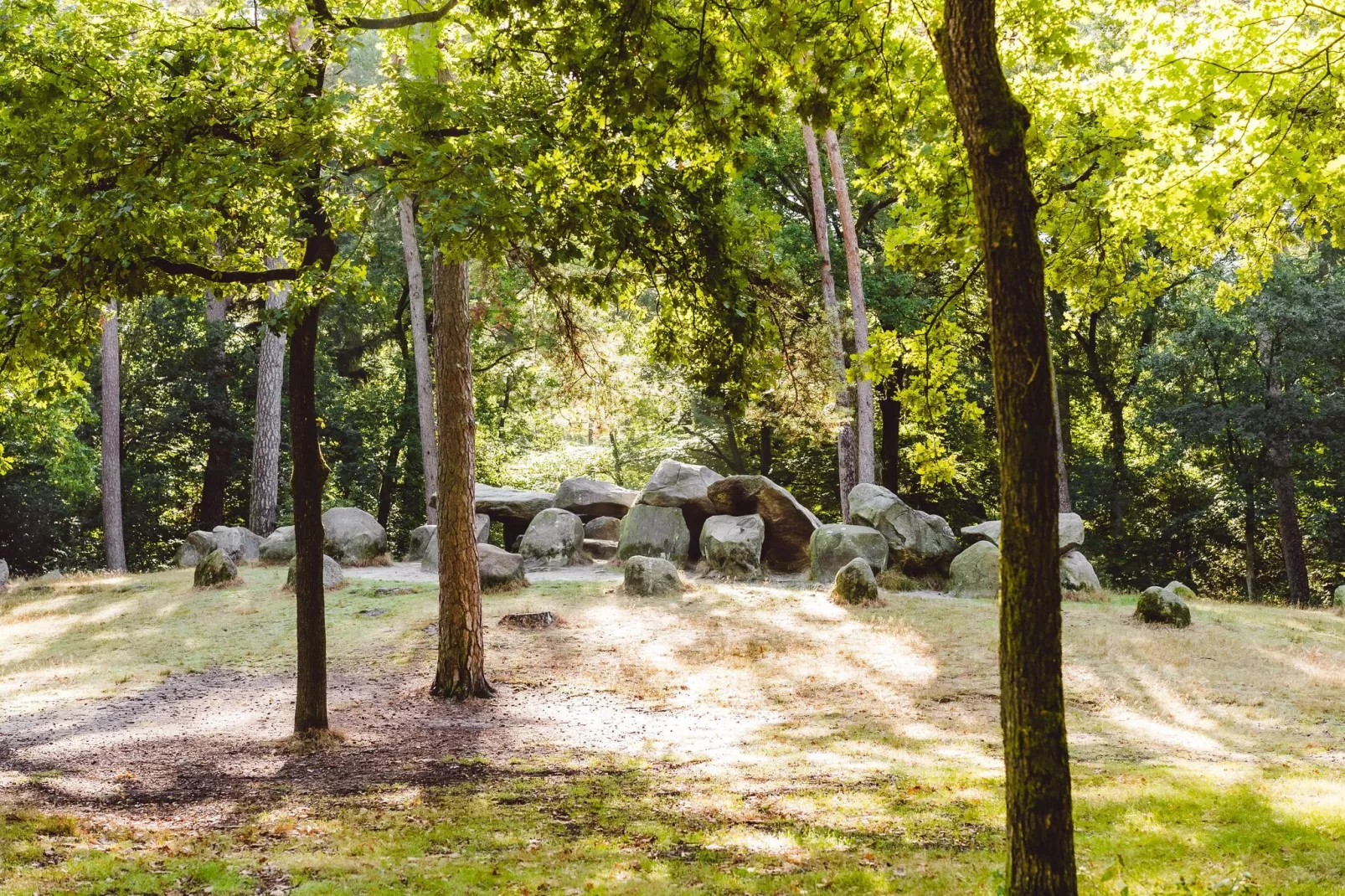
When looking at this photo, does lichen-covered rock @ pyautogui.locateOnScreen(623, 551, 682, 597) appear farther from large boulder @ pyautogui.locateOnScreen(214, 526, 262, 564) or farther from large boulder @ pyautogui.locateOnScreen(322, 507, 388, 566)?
large boulder @ pyautogui.locateOnScreen(214, 526, 262, 564)

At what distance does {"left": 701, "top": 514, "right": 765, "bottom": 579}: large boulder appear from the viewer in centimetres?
1897

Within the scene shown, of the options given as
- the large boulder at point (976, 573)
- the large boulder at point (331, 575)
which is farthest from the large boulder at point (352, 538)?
the large boulder at point (976, 573)

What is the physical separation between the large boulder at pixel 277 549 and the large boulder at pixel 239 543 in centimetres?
41

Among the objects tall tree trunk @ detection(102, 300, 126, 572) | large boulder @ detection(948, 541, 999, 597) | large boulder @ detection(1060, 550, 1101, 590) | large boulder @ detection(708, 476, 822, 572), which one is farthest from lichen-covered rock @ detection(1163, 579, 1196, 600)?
tall tree trunk @ detection(102, 300, 126, 572)

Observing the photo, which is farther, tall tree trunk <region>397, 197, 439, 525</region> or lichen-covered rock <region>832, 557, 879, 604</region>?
tall tree trunk <region>397, 197, 439, 525</region>

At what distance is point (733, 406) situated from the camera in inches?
315

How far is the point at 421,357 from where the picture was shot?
77.6 feet

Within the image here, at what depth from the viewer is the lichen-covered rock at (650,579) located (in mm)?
17016

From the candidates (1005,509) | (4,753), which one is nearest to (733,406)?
(1005,509)

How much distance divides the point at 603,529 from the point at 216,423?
1363 centimetres

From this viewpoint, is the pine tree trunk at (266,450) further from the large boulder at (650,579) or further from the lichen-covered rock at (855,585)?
the lichen-covered rock at (855,585)

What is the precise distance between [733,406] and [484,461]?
997 inches

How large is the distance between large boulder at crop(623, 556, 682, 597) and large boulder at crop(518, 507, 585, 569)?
143 inches

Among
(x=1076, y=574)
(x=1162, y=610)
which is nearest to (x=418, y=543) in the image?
(x=1076, y=574)
